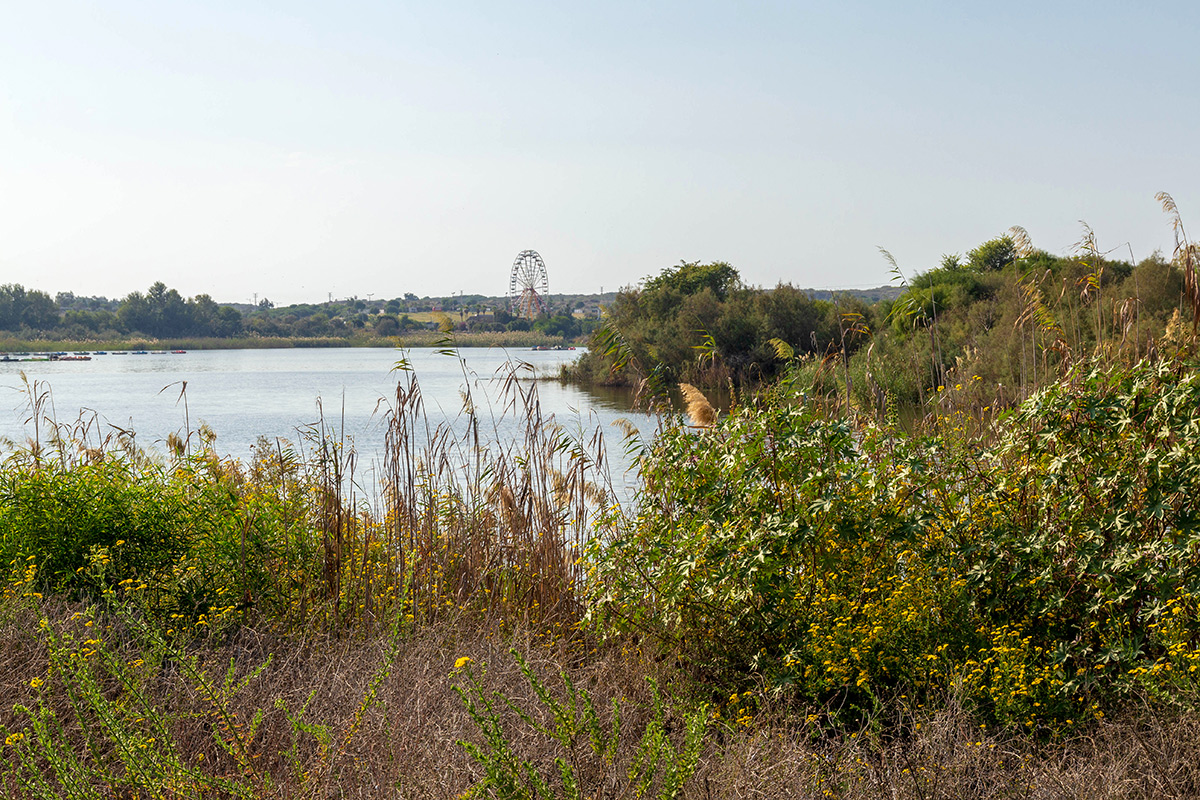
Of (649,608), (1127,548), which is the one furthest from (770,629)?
(1127,548)

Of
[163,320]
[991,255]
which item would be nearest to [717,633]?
[991,255]

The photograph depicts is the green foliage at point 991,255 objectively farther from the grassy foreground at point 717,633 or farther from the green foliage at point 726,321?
the grassy foreground at point 717,633

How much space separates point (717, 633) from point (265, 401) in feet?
80.0

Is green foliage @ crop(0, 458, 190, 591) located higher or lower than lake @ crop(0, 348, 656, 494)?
higher

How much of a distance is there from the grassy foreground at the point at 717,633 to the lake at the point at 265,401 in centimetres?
188

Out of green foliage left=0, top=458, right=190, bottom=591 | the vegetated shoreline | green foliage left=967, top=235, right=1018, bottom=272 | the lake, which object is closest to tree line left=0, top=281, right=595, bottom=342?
the vegetated shoreline

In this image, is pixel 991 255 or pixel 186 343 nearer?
pixel 991 255

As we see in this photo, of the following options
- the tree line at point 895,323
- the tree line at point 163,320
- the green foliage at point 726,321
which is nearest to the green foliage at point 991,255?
the tree line at point 895,323

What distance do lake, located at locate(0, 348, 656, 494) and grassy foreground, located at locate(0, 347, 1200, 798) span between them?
1882mm

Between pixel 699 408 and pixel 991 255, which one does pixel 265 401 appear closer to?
pixel 699 408

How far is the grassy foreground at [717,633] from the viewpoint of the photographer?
2.48 meters

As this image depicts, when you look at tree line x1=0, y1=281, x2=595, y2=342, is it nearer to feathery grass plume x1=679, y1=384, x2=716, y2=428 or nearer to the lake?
the lake

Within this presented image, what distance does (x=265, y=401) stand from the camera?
25656 mm

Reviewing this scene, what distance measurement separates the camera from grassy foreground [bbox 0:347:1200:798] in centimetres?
248
